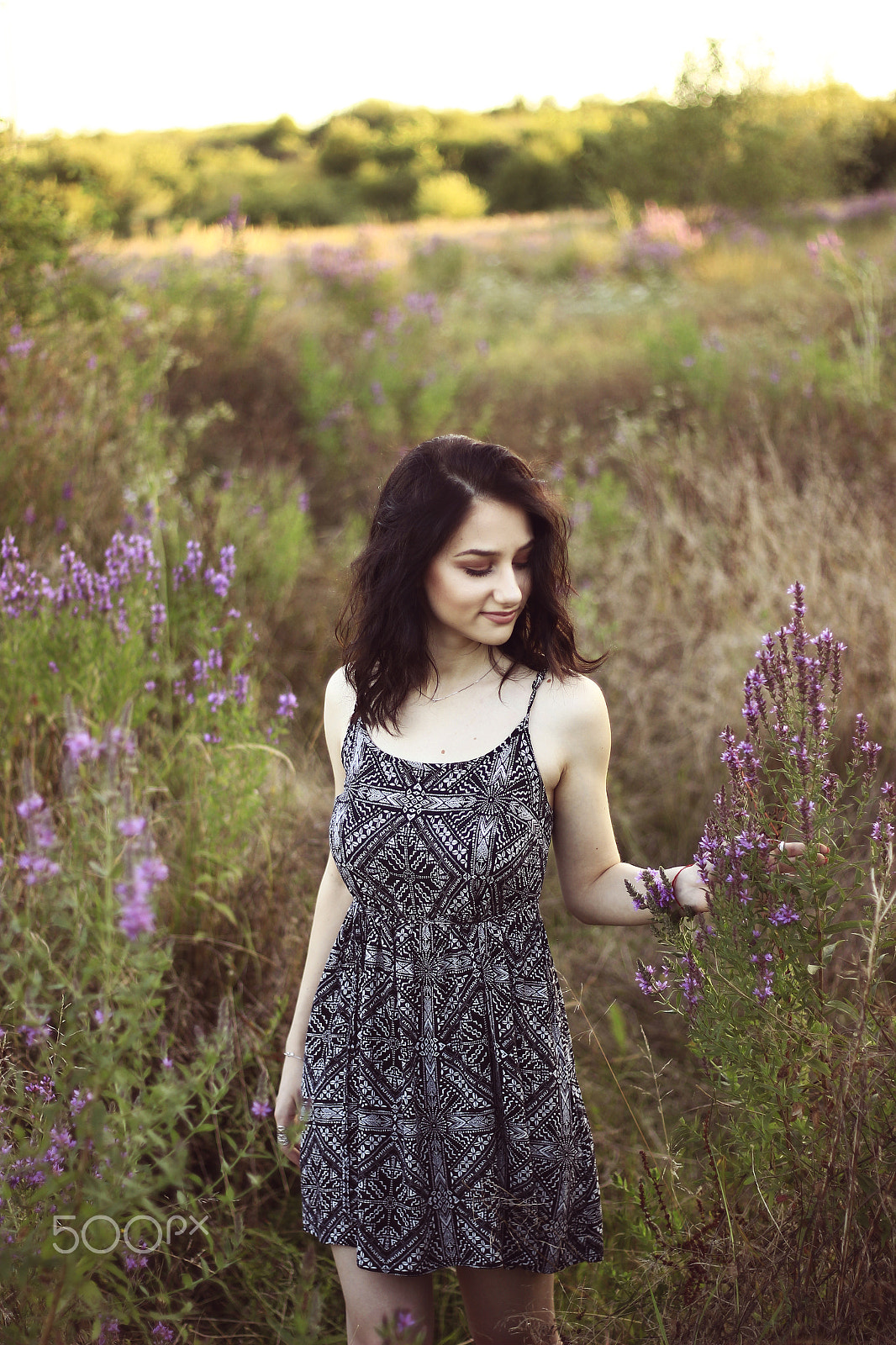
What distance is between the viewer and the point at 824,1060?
4.66 feet

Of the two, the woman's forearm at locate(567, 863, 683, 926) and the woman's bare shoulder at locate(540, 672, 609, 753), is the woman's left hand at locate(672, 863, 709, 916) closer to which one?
the woman's forearm at locate(567, 863, 683, 926)

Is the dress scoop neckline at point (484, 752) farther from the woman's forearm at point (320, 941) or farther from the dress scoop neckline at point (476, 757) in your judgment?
the woman's forearm at point (320, 941)

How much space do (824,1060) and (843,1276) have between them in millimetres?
287

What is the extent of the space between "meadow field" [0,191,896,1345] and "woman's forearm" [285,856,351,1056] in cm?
14

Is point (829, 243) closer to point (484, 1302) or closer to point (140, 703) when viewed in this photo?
point (140, 703)

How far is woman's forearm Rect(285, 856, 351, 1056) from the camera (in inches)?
72.9

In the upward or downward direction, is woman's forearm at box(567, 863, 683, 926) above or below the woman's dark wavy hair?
below

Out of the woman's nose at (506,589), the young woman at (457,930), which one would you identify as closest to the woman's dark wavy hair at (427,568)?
the young woman at (457,930)

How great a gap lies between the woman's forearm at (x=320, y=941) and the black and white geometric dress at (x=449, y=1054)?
11cm

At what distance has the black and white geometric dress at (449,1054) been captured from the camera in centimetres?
163

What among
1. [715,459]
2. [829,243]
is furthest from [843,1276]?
[829,243]

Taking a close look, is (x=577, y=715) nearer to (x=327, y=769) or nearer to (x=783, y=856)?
(x=783, y=856)

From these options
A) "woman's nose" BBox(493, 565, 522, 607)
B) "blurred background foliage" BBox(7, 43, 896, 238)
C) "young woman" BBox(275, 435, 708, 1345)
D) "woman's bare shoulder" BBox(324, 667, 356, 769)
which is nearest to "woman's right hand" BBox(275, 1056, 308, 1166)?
"young woman" BBox(275, 435, 708, 1345)

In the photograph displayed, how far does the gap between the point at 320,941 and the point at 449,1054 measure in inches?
14.6
